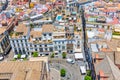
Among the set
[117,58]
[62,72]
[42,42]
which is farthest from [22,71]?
[42,42]

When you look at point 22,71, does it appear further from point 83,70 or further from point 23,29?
point 23,29

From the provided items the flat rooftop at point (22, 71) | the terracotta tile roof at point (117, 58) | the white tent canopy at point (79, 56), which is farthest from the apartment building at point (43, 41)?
the flat rooftop at point (22, 71)

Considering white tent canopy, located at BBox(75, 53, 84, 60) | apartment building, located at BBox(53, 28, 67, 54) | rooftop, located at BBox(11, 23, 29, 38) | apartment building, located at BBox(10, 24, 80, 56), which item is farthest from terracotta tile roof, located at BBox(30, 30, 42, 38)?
white tent canopy, located at BBox(75, 53, 84, 60)

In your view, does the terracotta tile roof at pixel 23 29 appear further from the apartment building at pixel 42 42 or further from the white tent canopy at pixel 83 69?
the white tent canopy at pixel 83 69

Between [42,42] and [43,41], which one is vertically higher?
[43,41]

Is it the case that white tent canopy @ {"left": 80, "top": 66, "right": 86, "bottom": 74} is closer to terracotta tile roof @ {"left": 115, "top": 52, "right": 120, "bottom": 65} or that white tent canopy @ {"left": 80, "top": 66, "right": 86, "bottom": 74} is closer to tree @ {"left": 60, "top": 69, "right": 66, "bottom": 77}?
tree @ {"left": 60, "top": 69, "right": 66, "bottom": 77}

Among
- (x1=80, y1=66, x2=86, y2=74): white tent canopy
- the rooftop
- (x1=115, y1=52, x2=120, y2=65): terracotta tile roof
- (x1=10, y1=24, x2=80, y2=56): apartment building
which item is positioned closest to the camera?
(x1=115, y1=52, x2=120, y2=65): terracotta tile roof

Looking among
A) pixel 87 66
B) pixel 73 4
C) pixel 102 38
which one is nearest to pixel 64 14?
pixel 73 4

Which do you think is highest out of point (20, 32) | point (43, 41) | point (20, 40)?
point (20, 32)

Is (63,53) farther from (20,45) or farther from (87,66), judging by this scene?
(20,45)

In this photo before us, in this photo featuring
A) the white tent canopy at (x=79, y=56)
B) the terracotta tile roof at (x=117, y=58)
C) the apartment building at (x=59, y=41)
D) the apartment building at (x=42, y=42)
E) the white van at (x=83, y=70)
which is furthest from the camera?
the apartment building at (x=42, y=42)

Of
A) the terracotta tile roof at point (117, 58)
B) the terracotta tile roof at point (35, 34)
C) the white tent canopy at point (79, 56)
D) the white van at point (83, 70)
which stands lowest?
the white van at point (83, 70)
